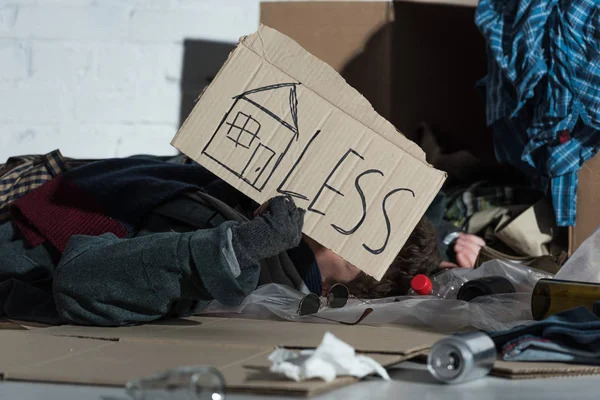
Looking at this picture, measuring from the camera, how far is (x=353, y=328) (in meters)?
1.23

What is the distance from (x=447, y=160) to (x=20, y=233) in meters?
1.15

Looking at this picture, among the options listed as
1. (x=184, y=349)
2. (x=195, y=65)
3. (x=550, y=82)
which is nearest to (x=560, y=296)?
(x=184, y=349)

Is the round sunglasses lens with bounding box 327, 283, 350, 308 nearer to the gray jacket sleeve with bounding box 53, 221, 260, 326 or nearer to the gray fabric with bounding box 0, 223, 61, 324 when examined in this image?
the gray jacket sleeve with bounding box 53, 221, 260, 326

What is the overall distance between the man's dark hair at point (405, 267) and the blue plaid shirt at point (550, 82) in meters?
0.43

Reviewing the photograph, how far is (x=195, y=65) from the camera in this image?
7.55 ft

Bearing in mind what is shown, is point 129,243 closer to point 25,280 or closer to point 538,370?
point 25,280

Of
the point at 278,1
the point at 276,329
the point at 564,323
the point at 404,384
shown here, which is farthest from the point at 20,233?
the point at 278,1

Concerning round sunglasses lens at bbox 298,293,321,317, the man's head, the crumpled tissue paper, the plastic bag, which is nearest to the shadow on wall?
the man's head

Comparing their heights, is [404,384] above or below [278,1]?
below

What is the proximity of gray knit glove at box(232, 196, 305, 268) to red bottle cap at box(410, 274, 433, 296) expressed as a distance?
46cm

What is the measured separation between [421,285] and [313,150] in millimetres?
439

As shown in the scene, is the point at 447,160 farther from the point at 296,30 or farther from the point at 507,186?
the point at 296,30

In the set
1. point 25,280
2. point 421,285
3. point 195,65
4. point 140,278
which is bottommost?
point 25,280

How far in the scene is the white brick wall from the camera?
2.28m
